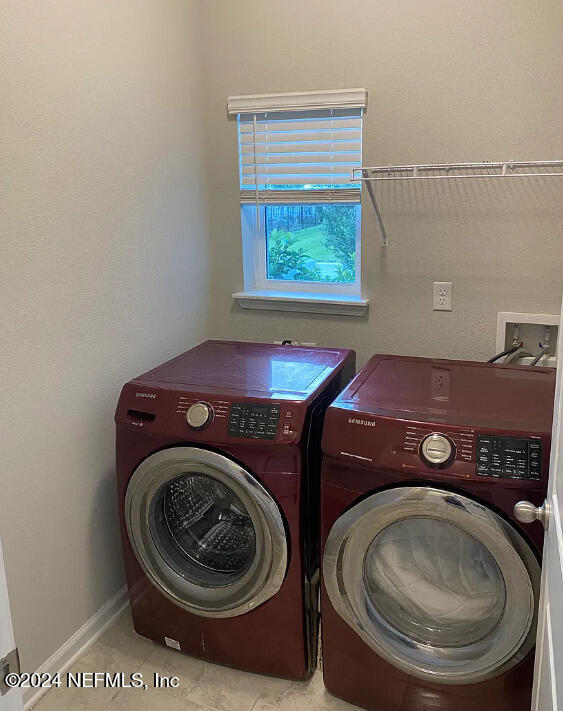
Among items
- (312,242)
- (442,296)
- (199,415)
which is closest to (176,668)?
(199,415)

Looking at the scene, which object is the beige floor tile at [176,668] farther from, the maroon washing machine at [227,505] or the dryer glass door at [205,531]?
the dryer glass door at [205,531]

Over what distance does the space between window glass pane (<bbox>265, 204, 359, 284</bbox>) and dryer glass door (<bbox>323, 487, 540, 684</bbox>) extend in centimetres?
123

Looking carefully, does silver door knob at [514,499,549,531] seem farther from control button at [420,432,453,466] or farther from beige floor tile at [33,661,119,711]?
beige floor tile at [33,661,119,711]

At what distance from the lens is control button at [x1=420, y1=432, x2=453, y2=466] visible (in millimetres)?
1494

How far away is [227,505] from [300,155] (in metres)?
1.38

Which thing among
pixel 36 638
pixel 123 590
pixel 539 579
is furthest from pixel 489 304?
pixel 36 638

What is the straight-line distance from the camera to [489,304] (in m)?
2.24

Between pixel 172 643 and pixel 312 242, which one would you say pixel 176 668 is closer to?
pixel 172 643

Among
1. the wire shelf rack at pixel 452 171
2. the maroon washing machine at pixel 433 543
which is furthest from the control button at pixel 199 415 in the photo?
the wire shelf rack at pixel 452 171

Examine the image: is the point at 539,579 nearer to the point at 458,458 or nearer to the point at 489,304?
the point at 458,458

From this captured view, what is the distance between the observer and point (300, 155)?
7.98 ft

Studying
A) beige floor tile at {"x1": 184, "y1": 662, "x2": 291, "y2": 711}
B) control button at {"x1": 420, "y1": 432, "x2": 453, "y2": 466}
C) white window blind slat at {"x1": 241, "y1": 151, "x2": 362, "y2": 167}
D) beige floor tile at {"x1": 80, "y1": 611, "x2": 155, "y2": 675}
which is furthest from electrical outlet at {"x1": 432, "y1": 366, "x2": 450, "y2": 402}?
beige floor tile at {"x1": 80, "y1": 611, "x2": 155, "y2": 675}

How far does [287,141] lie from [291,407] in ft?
4.03

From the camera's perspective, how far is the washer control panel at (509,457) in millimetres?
1441
